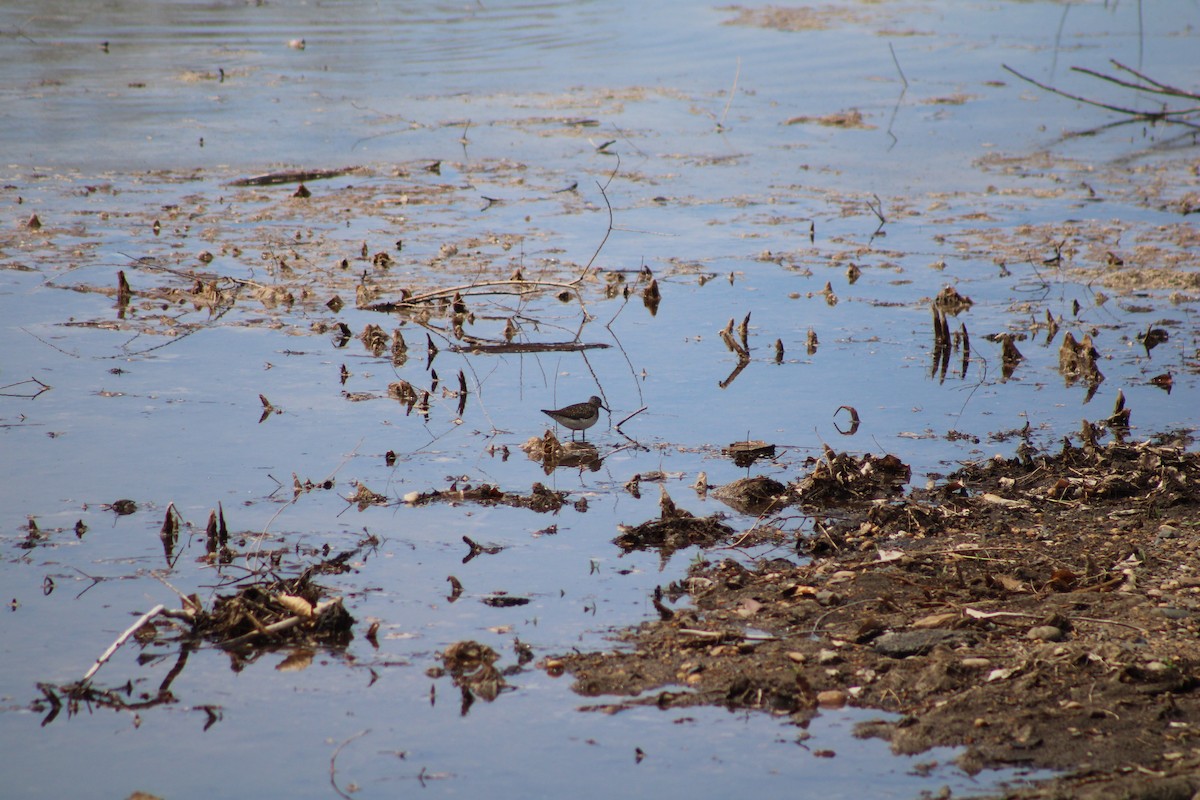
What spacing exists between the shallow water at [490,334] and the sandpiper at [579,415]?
26 centimetres

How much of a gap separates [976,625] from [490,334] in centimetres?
485

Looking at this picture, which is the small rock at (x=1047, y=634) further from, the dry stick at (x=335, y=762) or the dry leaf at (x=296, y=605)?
the dry leaf at (x=296, y=605)

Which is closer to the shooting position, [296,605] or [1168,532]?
[296,605]

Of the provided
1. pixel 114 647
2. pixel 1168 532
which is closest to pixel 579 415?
pixel 1168 532

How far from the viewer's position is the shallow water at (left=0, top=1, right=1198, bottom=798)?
390 cm

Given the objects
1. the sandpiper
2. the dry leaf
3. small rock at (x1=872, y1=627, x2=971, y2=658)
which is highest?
the sandpiper

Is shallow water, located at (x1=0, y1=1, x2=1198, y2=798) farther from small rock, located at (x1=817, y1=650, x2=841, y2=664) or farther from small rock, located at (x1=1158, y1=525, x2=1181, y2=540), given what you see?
small rock, located at (x1=1158, y1=525, x2=1181, y2=540)

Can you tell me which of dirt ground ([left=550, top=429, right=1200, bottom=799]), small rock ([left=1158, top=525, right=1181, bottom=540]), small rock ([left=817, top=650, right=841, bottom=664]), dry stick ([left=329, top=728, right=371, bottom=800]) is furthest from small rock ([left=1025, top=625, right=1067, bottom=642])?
dry stick ([left=329, top=728, right=371, bottom=800])

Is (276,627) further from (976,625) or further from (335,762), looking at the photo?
(976,625)

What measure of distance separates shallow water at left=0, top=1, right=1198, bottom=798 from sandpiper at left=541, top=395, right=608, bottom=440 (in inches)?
10.3

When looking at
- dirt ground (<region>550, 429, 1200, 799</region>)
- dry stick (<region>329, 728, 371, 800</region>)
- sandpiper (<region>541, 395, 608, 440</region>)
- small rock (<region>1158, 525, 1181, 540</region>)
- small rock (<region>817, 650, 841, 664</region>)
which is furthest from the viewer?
sandpiper (<region>541, 395, 608, 440</region>)

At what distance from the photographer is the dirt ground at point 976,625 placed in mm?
3719

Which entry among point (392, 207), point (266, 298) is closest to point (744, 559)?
point (266, 298)

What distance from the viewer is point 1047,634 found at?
4.23m
